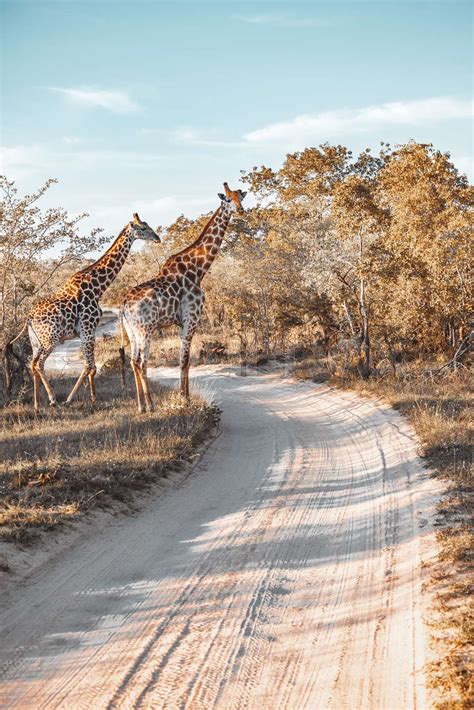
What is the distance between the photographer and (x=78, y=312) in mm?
16125

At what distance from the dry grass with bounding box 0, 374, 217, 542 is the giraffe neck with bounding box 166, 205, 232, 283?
10.2 ft

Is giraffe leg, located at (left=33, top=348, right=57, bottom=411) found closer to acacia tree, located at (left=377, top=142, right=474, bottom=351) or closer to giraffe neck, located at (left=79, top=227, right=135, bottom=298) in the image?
giraffe neck, located at (left=79, top=227, right=135, bottom=298)

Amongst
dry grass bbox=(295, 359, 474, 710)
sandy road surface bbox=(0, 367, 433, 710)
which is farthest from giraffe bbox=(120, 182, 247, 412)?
dry grass bbox=(295, 359, 474, 710)

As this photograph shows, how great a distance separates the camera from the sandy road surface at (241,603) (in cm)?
463

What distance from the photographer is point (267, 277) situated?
1064 inches

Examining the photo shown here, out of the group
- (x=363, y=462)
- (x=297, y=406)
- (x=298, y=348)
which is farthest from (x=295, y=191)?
(x=363, y=462)

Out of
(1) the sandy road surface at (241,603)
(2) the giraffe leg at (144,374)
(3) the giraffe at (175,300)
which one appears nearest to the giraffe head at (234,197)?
(3) the giraffe at (175,300)

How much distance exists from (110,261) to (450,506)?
11.5 meters

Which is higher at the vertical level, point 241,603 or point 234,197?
point 234,197

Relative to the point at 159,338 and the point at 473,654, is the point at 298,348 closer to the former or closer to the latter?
the point at 159,338

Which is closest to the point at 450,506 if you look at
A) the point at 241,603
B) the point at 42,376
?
the point at 241,603

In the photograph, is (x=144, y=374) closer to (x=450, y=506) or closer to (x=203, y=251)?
(x=203, y=251)

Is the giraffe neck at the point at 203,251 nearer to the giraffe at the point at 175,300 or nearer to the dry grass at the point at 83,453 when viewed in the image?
the giraffe at the point at 175,300

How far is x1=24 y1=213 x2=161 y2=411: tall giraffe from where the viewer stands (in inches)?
617
